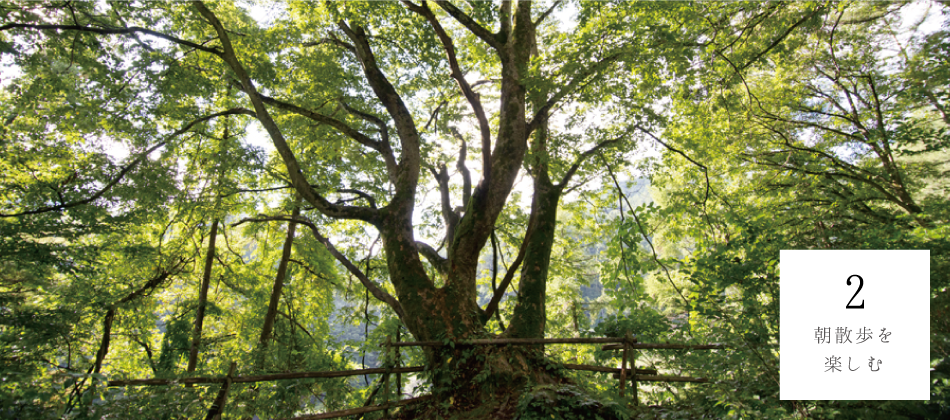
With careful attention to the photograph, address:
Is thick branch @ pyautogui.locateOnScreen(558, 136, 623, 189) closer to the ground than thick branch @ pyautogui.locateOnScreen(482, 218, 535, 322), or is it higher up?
higher up

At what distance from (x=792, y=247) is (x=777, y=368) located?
106 centimetres

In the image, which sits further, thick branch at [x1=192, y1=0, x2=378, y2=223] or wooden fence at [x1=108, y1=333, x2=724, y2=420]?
thick branch at [x1=192, y1=0, x2=378, y2=223]

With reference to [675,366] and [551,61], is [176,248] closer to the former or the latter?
[551,61]

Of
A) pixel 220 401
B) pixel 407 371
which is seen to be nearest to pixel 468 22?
pixel 407 371

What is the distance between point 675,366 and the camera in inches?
138

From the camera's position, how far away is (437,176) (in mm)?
6609

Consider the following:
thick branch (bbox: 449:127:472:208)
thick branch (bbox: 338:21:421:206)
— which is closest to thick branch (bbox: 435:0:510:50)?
thick branch (bbox: 338:21:421:206)

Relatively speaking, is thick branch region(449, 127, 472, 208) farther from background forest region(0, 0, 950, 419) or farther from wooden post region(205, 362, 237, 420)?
wooden post region(205, 362, 237, 420)

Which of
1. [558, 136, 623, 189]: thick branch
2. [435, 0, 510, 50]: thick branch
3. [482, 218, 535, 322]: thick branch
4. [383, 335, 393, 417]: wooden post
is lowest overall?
[383, 335, 393, 417]: wooden post

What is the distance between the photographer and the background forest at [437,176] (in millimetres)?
3064

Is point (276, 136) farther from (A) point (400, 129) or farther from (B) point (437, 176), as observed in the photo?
(B) point (437, 176)

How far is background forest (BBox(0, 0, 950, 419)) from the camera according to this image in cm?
306

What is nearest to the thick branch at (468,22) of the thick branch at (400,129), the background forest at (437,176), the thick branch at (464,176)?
the background forest at (437,176)

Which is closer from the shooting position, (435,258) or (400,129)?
(400,129)
